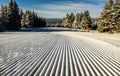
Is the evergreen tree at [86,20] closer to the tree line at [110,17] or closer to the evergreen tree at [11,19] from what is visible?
the evergreen tree at [11,19]

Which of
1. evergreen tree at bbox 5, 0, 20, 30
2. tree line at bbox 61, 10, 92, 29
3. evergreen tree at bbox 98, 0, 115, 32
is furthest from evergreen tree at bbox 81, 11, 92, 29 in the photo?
evergreen tree at bbox 98, 0, 115, 32

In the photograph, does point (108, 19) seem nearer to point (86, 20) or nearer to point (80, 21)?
point (86, 20)

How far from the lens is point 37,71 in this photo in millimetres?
8109

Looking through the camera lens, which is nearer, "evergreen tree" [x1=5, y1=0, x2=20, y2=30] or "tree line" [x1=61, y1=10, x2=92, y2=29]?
"evergreen tree" [x1=5, y1=0, x2=20, y2=30]

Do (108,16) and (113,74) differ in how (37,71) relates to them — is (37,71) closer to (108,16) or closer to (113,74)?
(113,74)

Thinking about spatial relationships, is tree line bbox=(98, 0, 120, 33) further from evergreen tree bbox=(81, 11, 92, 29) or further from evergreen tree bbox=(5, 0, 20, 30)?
evergreen tree bbox=(81, 11, 92, 29)

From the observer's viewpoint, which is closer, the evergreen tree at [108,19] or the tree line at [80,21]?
the evergreen tree at [108,19]

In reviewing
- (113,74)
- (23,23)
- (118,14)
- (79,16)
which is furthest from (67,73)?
(79,16)

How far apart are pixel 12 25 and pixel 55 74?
6203cm

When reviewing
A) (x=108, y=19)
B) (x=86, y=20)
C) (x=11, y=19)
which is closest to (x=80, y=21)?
(x=86, y=20)

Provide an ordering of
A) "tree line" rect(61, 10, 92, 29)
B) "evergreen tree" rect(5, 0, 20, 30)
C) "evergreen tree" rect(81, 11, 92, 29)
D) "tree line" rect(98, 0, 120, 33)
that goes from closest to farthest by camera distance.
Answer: "tree line" rect(98, 0, 120, 33)
"evergreen tree" rect(5, 0, 20, 30)
"evergreen tree" rect(81, 11, 92, 29)
"tree line" rect(61, 10, 92, 29)

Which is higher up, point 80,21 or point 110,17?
point 110,17

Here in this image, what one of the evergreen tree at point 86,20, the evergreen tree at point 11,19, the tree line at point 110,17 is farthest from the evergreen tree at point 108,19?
the evergreen tree at point 86,20

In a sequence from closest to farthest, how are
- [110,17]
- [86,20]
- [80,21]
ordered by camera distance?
[110,17]
[86,20]
[80,21]
